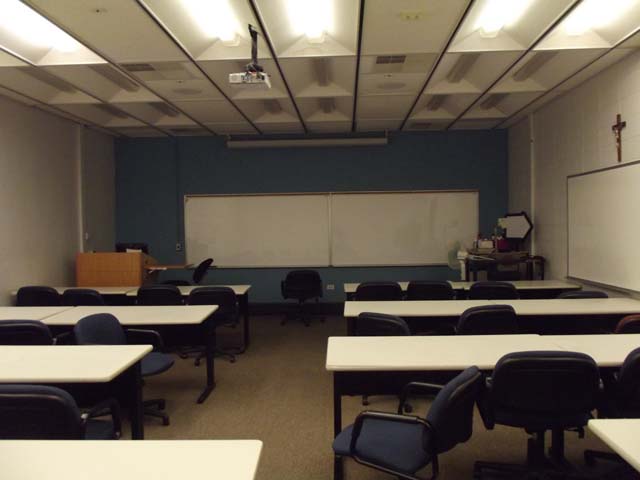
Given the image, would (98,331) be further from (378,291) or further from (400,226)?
(400,226)

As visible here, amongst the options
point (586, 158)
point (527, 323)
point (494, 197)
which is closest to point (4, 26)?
point (527, 323)

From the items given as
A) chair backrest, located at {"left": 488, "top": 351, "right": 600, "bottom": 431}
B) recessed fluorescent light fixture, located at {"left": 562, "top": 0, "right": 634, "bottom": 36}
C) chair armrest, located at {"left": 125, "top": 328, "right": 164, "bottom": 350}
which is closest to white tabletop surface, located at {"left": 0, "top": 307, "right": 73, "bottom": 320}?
chair armrest, located at {"left": 125, "top": 328, "right": 164, "bottom": 350}

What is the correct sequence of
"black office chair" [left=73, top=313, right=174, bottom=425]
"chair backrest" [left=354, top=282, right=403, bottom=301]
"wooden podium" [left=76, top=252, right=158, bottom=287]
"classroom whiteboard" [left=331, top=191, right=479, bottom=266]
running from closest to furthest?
"black office chair" [left=73, top=313, right=174, bottom=425]
"chair backrest" [left=354, top=282, right=403, bottom=301]
"wooden podium" [left=76, top=252, right=158, bottom=287]
"classroom whiteboard" [left=331, top=191, right=479, bottom=266]

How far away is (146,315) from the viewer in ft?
12.5

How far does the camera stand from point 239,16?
11.4 feet

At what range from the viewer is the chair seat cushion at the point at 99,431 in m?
2.21

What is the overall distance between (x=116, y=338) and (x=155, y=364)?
0.35m

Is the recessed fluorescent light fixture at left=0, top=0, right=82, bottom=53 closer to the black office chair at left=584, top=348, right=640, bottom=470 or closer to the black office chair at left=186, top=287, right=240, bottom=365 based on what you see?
the black office chair at left=186, top=287, right=240, bottom=365

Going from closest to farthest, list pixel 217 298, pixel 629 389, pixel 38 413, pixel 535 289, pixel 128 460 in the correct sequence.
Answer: pixel 128 460 < pixel 38 413 < pixel 629 389 < pixel 217 298 < pixel 535 289

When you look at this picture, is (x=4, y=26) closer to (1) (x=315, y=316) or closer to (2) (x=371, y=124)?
(2) (x=371, y=124)

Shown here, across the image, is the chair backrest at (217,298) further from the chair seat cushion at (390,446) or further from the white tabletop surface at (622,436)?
the white tabletop surface at (622,436)

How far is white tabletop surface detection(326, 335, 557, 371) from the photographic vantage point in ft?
7.82

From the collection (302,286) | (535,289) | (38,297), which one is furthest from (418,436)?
(302,286)

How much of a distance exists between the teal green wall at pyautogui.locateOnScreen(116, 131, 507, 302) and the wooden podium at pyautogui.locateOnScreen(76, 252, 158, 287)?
1.58 m
